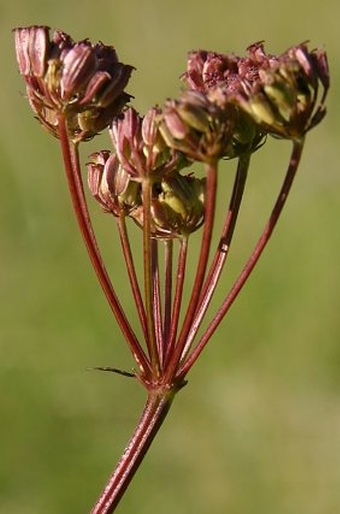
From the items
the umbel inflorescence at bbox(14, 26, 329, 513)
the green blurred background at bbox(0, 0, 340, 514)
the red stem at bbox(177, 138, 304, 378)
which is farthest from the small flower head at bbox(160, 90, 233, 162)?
the green blurred background at bbox(0, 0, 340, 514)

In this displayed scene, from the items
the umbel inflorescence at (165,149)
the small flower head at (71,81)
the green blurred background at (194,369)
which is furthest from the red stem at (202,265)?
the green blurred background at (194,369)

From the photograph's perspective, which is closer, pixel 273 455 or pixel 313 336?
pixel 273 455

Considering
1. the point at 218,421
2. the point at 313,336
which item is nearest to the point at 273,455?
the point at 218,421

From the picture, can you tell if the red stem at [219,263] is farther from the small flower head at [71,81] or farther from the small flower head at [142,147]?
the small flower head at [71,81]

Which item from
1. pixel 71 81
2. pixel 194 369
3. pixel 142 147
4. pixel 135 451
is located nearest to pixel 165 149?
pixel 142 147

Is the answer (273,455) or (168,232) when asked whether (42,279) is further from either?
(168,232)

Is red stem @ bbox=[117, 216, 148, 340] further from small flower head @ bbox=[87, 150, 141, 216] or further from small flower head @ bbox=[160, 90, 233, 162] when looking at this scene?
small flower head @ bbox=[160, 90, 233, 162]
